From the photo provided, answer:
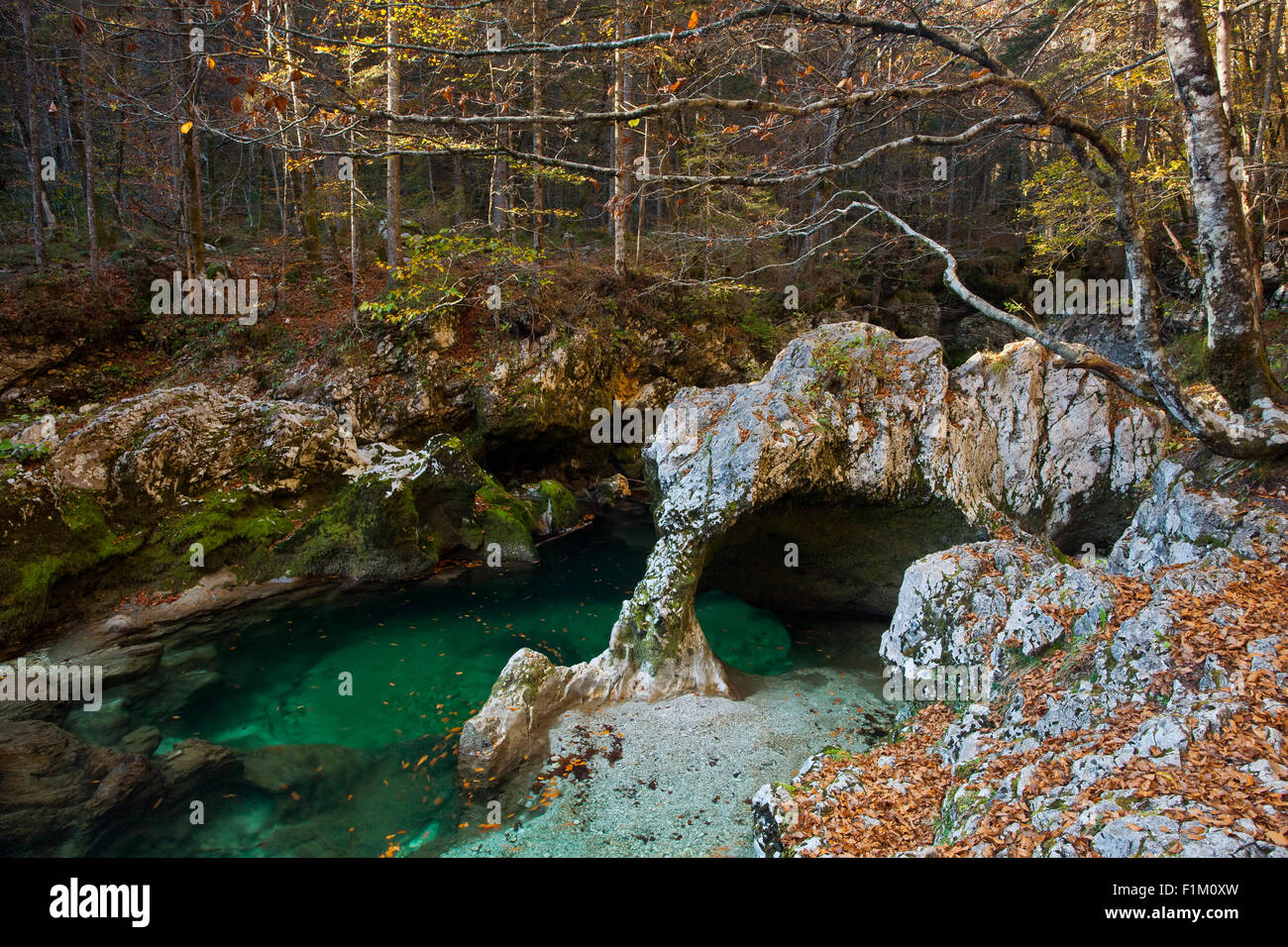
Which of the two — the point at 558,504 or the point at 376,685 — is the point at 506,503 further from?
the point at 376,685

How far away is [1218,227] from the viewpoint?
5.50 m

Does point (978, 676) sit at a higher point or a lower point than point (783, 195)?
lower

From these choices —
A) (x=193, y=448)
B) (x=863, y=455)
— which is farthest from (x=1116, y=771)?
A: (x=193, y=448)

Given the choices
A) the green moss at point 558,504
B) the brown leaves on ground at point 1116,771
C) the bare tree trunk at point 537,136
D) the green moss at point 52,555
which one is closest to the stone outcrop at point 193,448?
the green moss at point 52,555

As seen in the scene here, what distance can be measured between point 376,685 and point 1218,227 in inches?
451

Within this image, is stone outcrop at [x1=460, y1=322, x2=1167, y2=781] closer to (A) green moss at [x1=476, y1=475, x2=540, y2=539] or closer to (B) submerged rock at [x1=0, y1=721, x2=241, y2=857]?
(B) submerged rock at [x1=0, y1=721, x2=241, y2=857]

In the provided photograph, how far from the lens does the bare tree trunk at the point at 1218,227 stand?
5152 mm

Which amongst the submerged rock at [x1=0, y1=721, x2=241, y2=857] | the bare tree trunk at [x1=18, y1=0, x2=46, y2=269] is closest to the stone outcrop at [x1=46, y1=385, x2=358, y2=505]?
the submerged rock at [x1=0, y1=721, x2=241, y2=857]

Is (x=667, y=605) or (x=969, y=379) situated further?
(x=969, y=379)

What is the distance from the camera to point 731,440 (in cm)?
991

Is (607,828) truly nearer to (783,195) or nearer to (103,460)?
(103,460)
